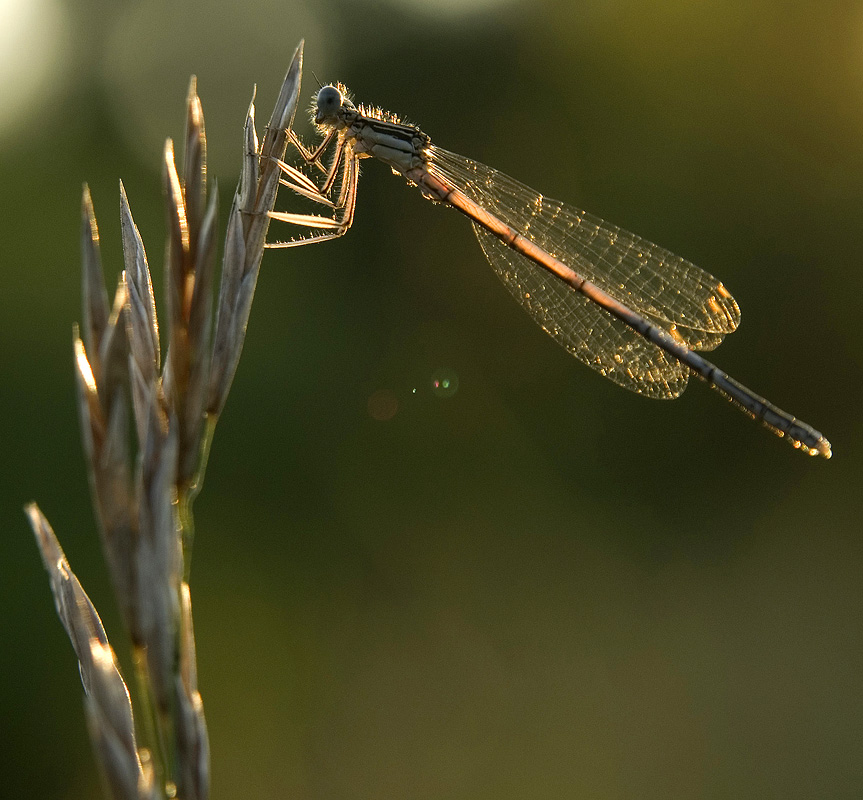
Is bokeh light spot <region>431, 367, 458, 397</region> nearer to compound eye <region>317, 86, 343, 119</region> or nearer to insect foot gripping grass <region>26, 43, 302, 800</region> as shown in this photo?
compound eye <region>317, 86, 343, 119</region>

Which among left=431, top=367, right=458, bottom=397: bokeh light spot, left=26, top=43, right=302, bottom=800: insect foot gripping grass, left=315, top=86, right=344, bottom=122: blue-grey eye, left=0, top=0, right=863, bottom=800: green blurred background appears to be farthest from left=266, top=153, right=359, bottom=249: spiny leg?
left=431, top=367, right=458, bottom=397: bokeh light spot

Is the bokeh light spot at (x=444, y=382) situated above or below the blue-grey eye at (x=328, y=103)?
below

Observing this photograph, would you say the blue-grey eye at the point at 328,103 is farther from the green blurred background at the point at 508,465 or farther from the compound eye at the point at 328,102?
the green blurred background at the point at 508,465

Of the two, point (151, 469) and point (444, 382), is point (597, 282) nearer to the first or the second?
point (151, 469)

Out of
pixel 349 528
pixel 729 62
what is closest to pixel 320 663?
pixel 349 528

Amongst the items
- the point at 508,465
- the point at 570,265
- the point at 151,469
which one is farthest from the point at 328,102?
the point at 508,465

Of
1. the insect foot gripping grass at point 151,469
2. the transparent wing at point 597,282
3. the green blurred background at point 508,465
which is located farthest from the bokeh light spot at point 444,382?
the insect foot gripping grass at point 151,469
